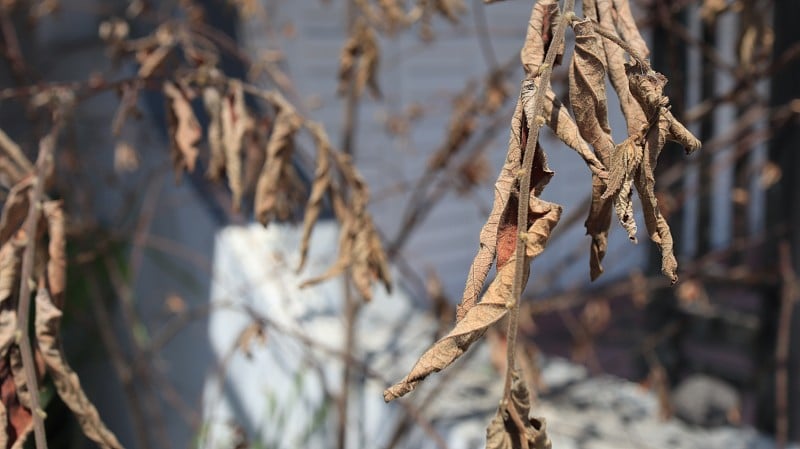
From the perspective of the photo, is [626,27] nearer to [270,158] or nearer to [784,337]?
[270,158]

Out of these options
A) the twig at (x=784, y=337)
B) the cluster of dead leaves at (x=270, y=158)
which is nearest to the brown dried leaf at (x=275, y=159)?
Answer: the cluster of dead leaves at (x=270, y=158)

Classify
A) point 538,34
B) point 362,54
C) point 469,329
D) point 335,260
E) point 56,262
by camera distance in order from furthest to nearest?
point 335,260, point 362,54, point 56,262, point 538,34, point 469,329

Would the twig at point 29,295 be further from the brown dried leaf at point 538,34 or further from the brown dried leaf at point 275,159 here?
the brown dried leaf at point 538,34

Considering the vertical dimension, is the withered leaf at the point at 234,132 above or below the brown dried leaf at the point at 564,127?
below

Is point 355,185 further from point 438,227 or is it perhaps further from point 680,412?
Result: point 438,227

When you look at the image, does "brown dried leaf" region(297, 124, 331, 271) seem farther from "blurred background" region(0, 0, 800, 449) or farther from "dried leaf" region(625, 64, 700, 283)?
"dried leaf" region(625, 64, 700, 283)

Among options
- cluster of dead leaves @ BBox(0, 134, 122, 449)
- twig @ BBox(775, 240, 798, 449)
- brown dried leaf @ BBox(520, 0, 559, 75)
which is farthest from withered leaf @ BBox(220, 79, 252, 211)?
twig @ BBox(775, 240, 798, 449)

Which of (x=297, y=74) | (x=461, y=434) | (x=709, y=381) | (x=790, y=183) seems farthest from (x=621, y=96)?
(x=297, y=74)

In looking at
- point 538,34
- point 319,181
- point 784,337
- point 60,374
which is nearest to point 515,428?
point 538,34
